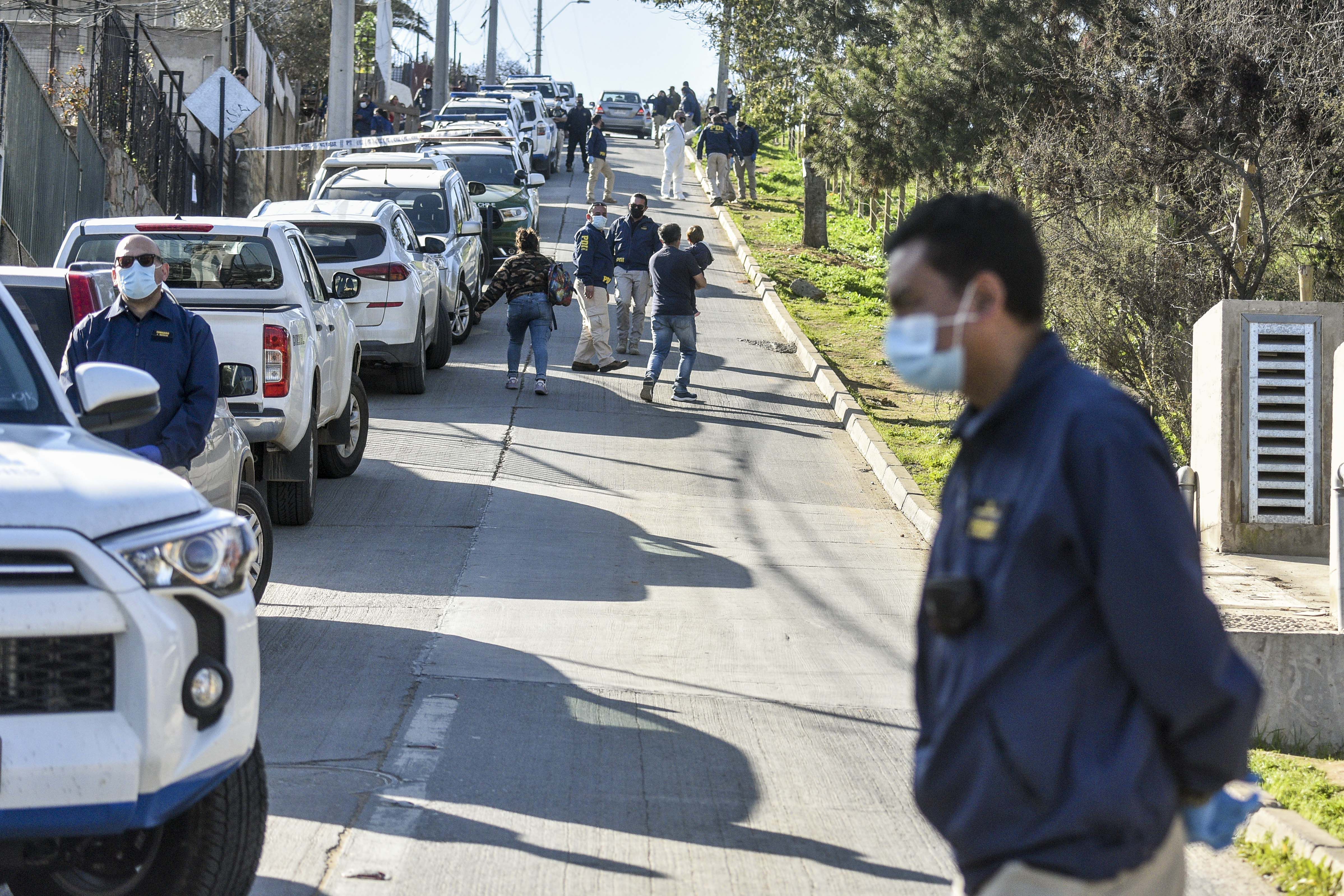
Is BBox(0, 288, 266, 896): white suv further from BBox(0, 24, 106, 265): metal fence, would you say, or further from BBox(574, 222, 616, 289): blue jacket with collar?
BBox(574, 222, 616, 289): blue jacket with collar

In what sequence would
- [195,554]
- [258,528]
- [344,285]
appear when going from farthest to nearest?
[344,285], [258,528], [195,554]

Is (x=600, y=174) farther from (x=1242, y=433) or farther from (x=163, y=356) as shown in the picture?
(x=163, y=356)

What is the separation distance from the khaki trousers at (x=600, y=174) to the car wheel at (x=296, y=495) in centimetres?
2362

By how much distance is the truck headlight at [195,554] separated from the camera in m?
3.77

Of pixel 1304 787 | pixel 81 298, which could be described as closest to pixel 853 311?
pixel 81 298

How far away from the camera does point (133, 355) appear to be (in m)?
6.80

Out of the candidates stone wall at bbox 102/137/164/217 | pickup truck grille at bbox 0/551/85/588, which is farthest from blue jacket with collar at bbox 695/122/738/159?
pickup truck grille at bbox 0/551/85/588

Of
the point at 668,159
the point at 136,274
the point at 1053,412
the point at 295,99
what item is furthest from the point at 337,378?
the point at 295,99

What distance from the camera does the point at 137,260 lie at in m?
6.89

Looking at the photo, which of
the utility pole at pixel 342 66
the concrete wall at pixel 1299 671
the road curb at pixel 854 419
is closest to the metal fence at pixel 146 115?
the utility pole at pixel 342 66

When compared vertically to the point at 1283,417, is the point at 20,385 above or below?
above

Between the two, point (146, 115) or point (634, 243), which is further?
point (146, 115)

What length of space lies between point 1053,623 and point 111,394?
325cm

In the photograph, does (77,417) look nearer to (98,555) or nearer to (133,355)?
(98,555)
